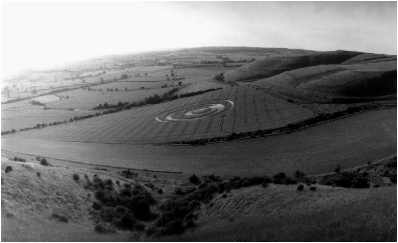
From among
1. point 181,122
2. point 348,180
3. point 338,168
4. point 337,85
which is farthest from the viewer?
point 337,85

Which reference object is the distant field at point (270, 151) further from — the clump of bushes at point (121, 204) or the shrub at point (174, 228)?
the shrub at point (174, 228)

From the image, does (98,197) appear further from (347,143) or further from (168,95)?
(168,95)

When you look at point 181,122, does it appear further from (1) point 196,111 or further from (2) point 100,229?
(2) point 100,229

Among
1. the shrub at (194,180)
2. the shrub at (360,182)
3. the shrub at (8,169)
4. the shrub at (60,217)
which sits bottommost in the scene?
the shrub at (194,180)

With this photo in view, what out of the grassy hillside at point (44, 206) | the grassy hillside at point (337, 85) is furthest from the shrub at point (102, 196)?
the grassy hillside at point (337, 85)

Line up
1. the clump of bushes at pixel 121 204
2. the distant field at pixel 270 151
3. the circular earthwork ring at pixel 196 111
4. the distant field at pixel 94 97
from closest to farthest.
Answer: the clump of bushes at pixel 121 204, the distant field at pixel 270 151, the circular earthwork ring at pixel 196 111, the distant field at pixel 94 97

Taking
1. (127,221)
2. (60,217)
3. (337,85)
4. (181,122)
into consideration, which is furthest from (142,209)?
(337,85)
